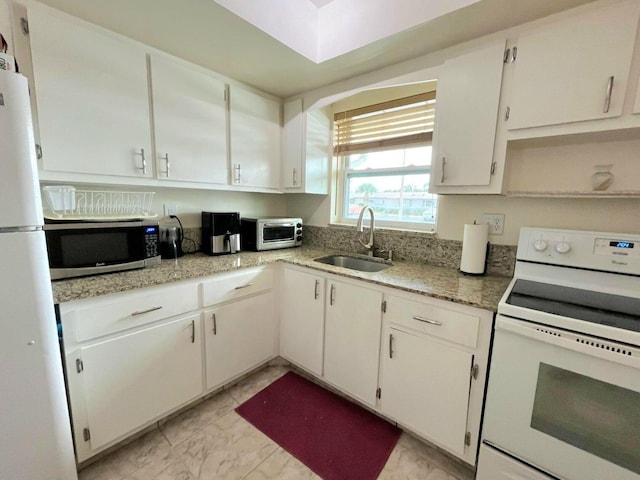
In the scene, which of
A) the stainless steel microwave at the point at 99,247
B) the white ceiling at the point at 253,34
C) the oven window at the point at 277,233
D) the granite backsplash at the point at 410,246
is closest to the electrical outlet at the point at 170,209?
the granite backsplash at the point at 410,246

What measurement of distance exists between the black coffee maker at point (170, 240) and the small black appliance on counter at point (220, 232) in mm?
190

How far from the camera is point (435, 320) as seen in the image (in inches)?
52.4

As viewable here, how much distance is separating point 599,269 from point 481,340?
658mm

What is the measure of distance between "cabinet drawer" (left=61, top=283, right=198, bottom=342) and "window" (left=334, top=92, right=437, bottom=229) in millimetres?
1517

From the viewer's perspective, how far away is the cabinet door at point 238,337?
5.52 ft

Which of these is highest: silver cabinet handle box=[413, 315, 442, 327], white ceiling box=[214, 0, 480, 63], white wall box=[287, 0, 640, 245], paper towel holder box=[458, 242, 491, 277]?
white ceiling box=[214, 0, 480, 63]

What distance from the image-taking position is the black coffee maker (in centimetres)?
185

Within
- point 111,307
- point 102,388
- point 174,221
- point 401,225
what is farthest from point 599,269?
point 174,221

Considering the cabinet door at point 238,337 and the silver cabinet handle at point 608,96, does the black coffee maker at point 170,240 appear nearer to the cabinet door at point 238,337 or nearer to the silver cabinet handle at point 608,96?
the cabinet door at point 238,337

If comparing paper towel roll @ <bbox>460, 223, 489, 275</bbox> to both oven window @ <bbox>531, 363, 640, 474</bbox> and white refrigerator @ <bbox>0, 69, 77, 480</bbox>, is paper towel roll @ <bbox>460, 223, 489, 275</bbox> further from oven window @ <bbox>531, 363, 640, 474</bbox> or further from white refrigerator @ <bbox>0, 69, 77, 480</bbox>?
white refrigerator @ <bbox>0, 69, 77, 480</bbox>

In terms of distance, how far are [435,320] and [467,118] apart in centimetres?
110

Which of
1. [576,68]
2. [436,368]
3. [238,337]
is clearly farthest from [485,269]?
[238,337]

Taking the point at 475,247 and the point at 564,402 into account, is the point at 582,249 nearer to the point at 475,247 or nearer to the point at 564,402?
the point at 475,247

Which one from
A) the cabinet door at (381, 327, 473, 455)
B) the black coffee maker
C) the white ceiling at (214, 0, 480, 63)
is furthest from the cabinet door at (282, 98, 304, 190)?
the cabinet door at (381, 327, 473, 455)
